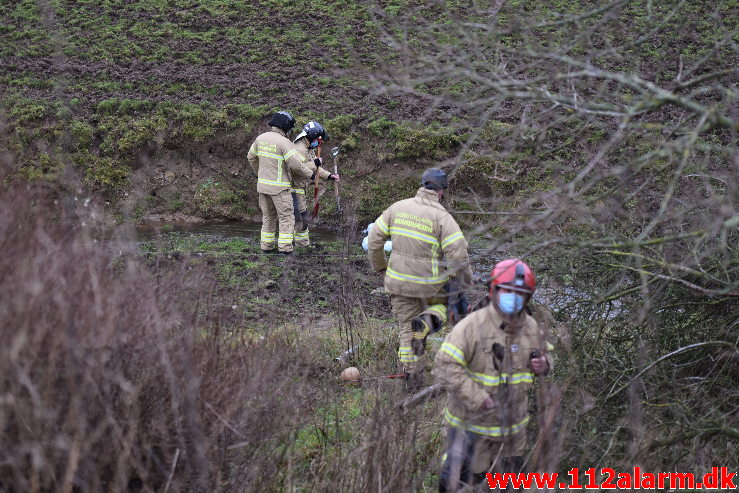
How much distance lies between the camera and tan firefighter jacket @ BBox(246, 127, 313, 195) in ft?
34.7

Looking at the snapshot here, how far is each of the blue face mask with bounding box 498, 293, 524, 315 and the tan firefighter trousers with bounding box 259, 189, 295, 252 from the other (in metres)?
6.62

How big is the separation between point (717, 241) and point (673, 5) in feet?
5.78

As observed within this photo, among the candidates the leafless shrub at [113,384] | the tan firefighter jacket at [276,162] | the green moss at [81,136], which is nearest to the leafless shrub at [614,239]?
the leafless shrub at [113,384]

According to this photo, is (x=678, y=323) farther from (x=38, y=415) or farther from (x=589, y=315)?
(x=38, y=415)

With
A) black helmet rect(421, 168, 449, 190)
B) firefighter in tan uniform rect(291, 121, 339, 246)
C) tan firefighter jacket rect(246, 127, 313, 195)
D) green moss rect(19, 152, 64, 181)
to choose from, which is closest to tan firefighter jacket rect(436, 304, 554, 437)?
black helmet rect(421, 168, 449, 190)

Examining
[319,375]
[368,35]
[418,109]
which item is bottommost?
[319,375]

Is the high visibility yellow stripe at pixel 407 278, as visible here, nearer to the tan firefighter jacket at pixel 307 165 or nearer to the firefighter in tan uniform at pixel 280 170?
the firefighter in tan uniform at pixel 280 170

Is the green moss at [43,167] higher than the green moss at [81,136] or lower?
lower

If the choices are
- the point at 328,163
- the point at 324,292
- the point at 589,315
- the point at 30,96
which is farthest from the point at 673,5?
the point at 30,96

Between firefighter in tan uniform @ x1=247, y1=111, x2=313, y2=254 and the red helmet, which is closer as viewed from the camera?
the red helmet

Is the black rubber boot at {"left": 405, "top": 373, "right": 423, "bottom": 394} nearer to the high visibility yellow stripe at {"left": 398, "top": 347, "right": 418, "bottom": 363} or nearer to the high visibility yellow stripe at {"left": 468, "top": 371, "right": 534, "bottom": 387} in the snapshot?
the high visibility yellow stripe at {"left": 398, "top": 347, "right": 418, "bottom": 363}

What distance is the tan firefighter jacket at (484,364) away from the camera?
4.54 metres

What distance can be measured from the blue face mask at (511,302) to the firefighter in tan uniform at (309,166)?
6686 mm

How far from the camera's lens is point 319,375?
7.14 meters
